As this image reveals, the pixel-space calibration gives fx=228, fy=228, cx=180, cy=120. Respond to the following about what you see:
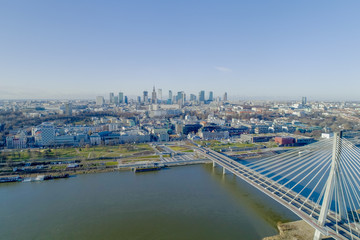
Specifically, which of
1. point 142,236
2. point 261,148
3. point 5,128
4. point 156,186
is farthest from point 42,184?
point 5,128

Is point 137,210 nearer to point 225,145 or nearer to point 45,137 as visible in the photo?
point 225,145

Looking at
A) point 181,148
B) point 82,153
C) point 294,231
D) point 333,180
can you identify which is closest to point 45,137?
point 82,153

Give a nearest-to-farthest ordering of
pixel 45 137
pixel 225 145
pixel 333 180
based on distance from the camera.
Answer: pixel 333 180
pixel 45 137
pixel 225 145

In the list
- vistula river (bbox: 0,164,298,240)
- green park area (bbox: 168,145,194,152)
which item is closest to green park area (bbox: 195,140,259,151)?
green park area (bbox: 168,145,194,152)

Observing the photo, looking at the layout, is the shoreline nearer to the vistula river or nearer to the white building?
the vistula river

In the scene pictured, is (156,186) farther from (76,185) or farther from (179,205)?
(76,185)
